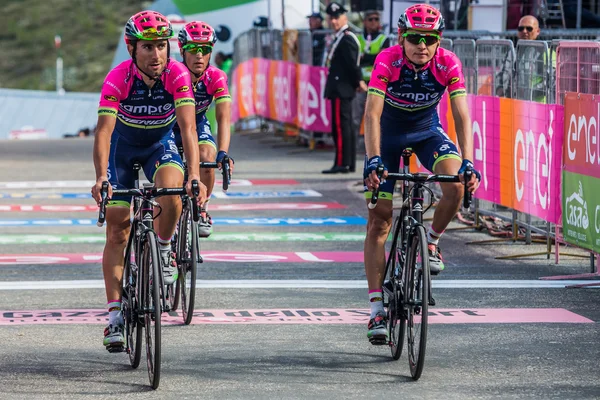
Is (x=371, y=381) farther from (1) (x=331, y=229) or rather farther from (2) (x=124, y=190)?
(1) (x=331, y=229)

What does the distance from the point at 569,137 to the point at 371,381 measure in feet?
15.0

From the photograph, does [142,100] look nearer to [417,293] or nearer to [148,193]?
[148,193]

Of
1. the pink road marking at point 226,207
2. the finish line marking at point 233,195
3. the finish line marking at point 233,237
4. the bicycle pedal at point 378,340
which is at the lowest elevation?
the finish line marking at point 233,195

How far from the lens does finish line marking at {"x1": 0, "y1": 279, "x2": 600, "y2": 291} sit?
10.8 m

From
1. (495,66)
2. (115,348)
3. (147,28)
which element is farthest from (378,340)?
(495,66)

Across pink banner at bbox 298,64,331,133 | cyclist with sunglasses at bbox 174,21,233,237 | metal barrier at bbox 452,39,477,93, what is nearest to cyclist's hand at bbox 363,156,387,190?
cyclist with sunglasses at bbox 174,21,233,237

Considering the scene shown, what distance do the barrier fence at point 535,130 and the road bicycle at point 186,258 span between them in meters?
3.17

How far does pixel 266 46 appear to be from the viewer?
29.2 meters

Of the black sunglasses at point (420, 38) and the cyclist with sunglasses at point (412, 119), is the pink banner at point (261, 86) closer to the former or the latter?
the cyclist with sunglasses at point (412, 119)

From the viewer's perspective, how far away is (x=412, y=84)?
8.12 meters

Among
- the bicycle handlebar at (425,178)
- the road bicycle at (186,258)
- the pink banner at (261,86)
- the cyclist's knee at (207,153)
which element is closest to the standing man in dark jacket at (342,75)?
the pink banner at (261,86)

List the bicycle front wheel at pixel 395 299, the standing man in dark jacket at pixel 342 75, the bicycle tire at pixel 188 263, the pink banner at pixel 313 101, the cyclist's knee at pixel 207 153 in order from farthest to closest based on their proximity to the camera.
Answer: the pink banner at pixel 313 101, the standing man in dark jacket at pixel 342 75, the cyclist's knee at pixel 207 153, the bicycle tire at pixel 188 263, the bicycle front wheel at pixel 395 299

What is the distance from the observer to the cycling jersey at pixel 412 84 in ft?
26.3

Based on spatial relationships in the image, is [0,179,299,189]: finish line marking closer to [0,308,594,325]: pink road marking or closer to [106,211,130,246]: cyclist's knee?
[0,308,594,325]: pink road marking
